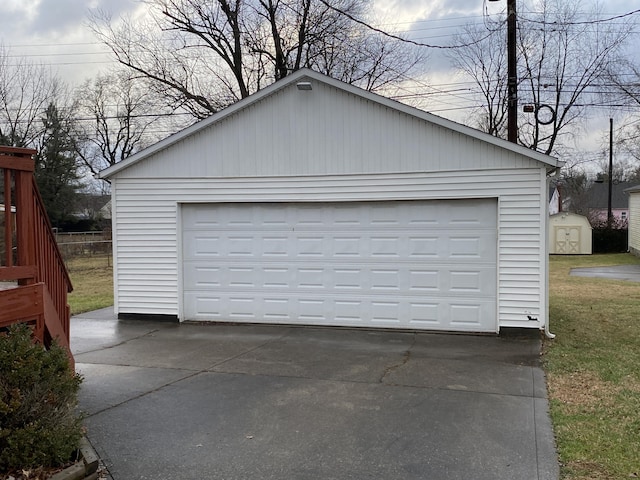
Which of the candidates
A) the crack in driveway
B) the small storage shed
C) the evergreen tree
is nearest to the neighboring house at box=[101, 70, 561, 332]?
the crack in driveway

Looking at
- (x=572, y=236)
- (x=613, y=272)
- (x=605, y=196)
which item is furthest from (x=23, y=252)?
(x=605, y=196)

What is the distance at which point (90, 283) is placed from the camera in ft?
56.9

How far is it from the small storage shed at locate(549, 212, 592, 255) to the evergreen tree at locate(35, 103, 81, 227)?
29.4m

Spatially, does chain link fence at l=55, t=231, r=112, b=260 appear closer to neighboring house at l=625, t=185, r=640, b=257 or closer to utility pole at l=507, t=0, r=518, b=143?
utility pole at l=507, t=0, r=518, b=143

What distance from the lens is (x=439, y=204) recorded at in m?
8.80

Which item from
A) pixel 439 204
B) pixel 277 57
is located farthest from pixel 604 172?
pixel 439 204

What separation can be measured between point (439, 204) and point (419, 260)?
944 mm

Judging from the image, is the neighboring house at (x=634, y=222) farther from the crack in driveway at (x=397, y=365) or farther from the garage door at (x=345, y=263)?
the crack in driveway at (x=397, y=365)

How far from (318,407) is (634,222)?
98.6 ft

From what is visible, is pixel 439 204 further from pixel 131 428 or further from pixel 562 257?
pixel 562 257

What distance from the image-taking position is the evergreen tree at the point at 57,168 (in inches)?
1323

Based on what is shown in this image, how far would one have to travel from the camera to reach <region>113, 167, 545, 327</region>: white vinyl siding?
327 inches

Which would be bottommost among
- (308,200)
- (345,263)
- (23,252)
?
(345,263)

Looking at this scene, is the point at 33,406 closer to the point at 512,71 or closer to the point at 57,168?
the point at 512,71
